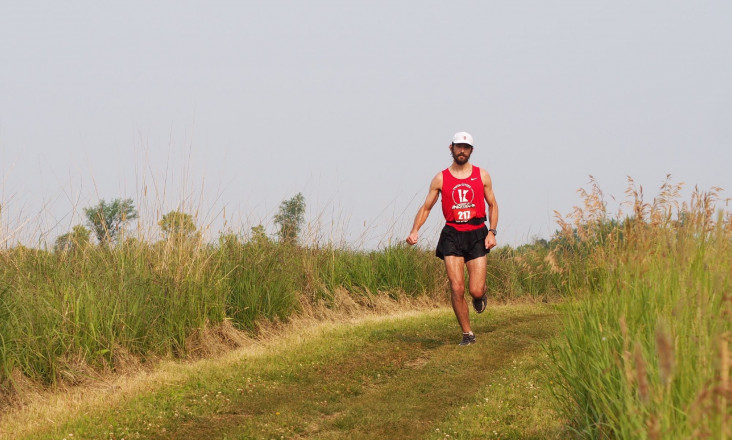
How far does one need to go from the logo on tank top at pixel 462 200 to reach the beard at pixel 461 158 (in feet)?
0.99

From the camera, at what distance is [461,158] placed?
31.6 feet

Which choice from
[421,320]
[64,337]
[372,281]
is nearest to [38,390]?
[64,337]

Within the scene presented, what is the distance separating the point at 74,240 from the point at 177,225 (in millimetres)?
1466

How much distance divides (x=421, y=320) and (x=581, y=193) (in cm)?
613

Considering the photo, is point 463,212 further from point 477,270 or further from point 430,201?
point 477,270

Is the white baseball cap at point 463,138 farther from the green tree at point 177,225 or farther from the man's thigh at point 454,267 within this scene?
the green tree at point 177,225

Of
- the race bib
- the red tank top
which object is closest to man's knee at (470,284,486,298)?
the red tank top

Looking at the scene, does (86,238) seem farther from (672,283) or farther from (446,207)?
(672,283)

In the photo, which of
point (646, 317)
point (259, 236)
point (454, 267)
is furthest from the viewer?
point (259, 236)

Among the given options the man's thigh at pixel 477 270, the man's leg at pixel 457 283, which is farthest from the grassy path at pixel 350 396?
the man's thigh at pixel 477 270

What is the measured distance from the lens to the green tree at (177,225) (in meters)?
10.0

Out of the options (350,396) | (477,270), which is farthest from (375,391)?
(477,270)

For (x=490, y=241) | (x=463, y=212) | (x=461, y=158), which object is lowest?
(x=490, y=241)

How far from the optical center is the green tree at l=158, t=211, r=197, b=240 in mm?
10023
